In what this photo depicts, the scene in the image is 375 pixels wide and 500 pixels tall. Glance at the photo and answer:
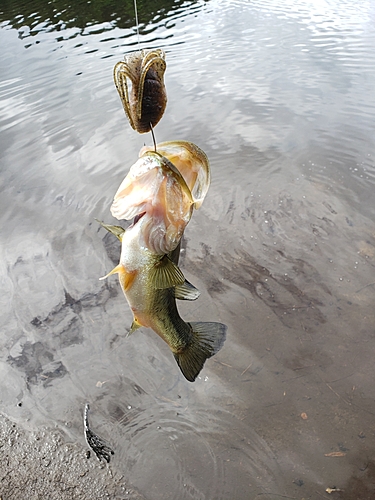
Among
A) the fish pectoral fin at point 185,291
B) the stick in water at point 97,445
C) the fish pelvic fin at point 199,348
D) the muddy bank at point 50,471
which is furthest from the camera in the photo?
the stick in water at point 97,445

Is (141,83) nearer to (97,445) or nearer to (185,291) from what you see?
(185,291)

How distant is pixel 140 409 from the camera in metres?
3.16

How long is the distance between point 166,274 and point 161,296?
22cm

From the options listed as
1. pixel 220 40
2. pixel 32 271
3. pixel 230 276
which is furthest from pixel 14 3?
pixel 230 276

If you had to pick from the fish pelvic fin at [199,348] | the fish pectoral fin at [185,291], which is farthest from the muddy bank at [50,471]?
the fish pectoral fin at [185,291]

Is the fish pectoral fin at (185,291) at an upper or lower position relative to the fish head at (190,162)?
lower

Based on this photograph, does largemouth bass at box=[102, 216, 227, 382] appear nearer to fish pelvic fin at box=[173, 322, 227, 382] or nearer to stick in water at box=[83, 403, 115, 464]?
fish pelvic fin at box=[173, 322, 227, 382]

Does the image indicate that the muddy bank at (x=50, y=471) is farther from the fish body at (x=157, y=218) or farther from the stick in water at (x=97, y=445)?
the fish body at (x=157, y=218)

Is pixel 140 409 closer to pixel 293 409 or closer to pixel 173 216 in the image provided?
pixel 293 409

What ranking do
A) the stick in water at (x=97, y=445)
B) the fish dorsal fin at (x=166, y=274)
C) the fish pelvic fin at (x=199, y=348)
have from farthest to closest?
the stick in water at (x=97, y=445), the fish pelvic fin at (x=199, y=348), the fish dorsal fin at (x=166, y=274)

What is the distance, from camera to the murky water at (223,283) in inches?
116

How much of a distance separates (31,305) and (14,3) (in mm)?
12223

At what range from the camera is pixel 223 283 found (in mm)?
4035

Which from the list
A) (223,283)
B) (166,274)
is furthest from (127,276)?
(223,283)
